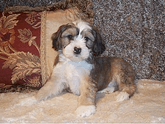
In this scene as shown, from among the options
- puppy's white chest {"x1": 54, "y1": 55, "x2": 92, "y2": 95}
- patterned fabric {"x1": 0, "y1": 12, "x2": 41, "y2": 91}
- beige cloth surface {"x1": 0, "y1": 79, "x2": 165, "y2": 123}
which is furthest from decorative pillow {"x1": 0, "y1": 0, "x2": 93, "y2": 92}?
puppy's white chest {"x1": 54, "y1": 55, "x2": 92, "y2": 95}

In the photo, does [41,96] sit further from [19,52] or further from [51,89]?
[19,52]

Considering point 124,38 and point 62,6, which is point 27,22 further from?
point 124,38

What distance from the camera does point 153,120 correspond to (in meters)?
2.25

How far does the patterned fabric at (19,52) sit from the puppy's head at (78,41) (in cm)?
48

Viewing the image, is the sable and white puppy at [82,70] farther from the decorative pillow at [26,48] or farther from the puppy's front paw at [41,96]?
the decorative pillow at [26,48]

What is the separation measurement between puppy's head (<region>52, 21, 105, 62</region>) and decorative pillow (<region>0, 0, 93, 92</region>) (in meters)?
0.44

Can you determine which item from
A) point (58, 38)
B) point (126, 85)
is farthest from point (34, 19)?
point (126, 85)

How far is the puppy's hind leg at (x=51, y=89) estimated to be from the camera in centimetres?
289

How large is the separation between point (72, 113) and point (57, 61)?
0.89 m

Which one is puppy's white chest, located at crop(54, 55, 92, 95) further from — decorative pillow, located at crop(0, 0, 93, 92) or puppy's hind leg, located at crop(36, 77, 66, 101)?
decorative pillow, located at crop(0, 0, 93, 92)

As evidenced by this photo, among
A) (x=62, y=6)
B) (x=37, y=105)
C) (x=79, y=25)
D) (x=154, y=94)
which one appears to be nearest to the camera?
(x=37, y=105)

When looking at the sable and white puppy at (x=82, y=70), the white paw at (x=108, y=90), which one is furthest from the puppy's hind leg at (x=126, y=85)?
the white paw at (x=108, y=90)

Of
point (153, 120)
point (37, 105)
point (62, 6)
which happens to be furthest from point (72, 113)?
point (62, 6)

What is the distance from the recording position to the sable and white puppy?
2.75 meters
